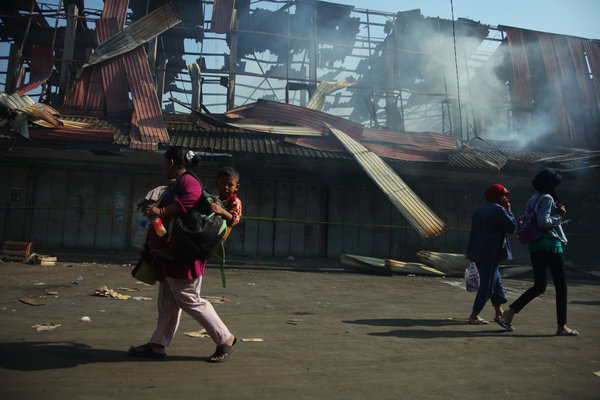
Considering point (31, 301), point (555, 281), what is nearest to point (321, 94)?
point (555, 281)

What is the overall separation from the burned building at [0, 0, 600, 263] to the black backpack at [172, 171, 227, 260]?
642cm

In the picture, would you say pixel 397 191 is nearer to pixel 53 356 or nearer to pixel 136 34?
pixel 53 356

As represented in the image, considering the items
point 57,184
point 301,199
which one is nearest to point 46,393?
point 301,199

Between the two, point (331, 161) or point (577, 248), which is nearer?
point (331, 161)

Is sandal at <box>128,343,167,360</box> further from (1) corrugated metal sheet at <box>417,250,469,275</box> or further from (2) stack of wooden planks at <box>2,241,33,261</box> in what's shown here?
(1) corrugated metal sheet at <box>417,250,469,275</box>

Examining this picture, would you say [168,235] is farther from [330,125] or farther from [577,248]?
[577,248]

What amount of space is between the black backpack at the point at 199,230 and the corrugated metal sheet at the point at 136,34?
1130 cm

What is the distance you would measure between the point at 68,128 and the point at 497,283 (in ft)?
33.1

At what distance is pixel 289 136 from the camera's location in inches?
425

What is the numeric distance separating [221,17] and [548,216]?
13.2m

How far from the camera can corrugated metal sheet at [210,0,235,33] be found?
44.2ft

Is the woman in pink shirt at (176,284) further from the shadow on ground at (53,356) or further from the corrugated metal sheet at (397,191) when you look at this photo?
the corrugated metal sheet at (397,191)

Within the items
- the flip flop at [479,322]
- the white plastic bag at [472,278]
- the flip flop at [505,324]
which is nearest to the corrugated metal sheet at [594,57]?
the white plastic bag at [472,278]

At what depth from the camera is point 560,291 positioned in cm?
405
